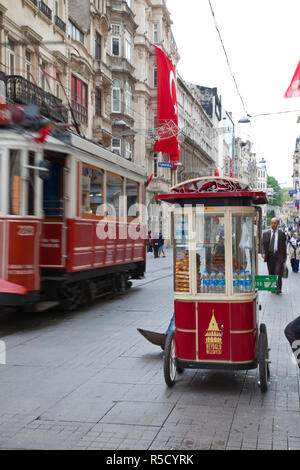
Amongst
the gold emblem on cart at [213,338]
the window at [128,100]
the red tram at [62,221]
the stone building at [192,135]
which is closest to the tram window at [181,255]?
the gold emblem on cart at [213,338]

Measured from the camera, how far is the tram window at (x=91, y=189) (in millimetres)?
11828

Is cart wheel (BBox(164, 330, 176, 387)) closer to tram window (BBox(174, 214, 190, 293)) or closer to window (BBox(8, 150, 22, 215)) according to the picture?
tram window (BBox(174, 214, 190, 293))

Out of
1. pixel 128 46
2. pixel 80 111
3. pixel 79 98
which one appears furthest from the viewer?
pixel 128 46

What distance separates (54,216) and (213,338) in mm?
5803

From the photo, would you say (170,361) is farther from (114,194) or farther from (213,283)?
(114,194)

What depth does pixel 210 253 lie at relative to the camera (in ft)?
20.8

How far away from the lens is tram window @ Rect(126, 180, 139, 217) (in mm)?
15273

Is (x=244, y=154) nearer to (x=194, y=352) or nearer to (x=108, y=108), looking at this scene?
(x=108, y=108)

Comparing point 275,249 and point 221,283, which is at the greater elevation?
point 275,249

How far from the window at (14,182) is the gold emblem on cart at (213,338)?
15.3 feet

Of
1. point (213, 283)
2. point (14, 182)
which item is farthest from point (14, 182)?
point (213, 283)

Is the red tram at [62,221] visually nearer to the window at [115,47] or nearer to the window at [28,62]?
the window at [28,62]

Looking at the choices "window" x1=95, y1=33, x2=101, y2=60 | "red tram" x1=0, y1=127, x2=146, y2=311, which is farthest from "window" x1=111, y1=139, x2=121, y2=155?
"red tram" x1=0, y1=127, x2=146, y2=311
